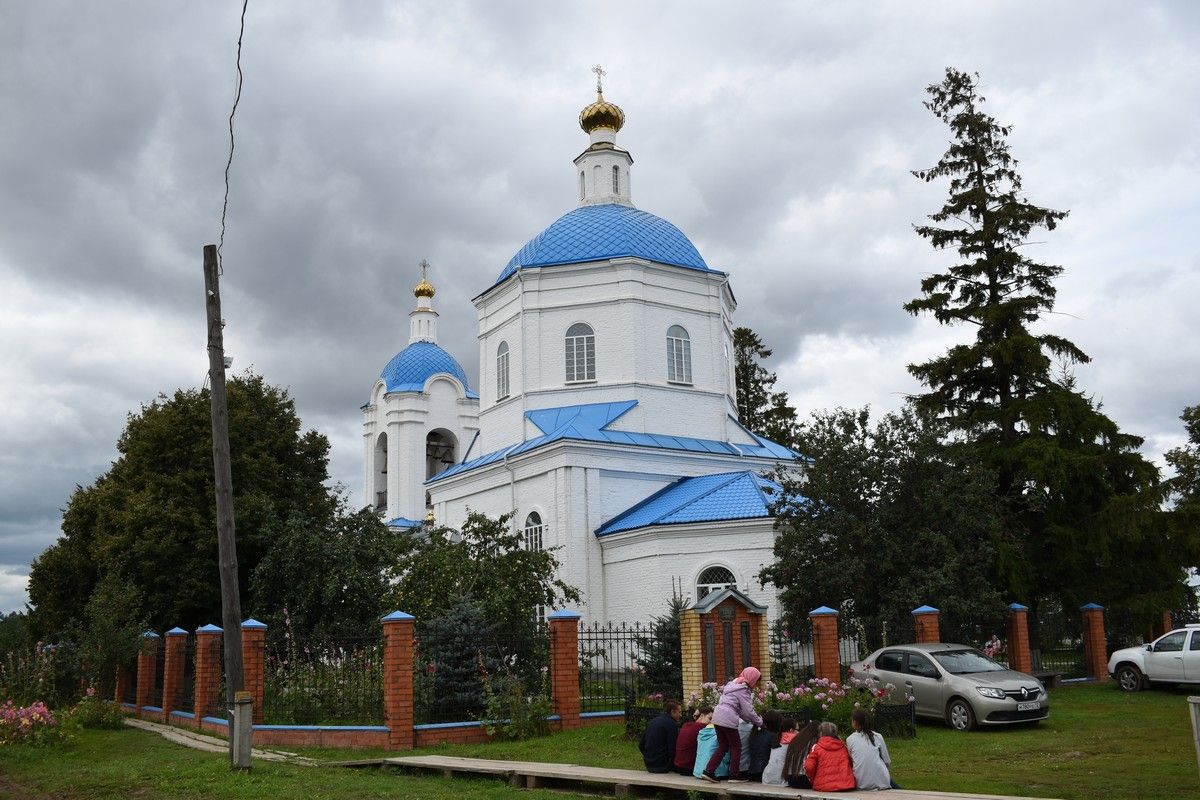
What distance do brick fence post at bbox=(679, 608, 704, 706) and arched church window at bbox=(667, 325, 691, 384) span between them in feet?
46.3

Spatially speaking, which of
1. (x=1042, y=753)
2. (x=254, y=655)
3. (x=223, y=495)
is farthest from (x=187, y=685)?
(x=1042, y=753)

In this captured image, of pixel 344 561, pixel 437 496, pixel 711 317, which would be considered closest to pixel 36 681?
pixel 344 561

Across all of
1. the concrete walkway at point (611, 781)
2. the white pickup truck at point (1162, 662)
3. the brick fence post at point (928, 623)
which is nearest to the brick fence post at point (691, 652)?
the concrete walkway at point (611, 781)

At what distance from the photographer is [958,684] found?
46.9 ft

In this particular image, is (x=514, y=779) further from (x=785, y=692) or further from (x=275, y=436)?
(x=275, y=436)

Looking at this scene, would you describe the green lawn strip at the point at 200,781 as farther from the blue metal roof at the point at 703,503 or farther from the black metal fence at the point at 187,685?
the blue metal roof at the point at 703,503

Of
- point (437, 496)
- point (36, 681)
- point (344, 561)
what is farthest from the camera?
point (437, 496)

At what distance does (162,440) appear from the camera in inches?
1079

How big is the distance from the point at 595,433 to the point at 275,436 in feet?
30.0

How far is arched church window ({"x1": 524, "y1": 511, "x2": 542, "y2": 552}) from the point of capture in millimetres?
26736

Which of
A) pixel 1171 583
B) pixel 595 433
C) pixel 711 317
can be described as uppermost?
pixel 711 317

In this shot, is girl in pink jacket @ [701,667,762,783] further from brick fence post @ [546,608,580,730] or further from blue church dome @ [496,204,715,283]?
blue church dome @ [496,204,715,283]

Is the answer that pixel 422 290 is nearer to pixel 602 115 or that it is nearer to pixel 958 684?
pixel 602 115

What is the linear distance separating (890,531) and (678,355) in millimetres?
11056
